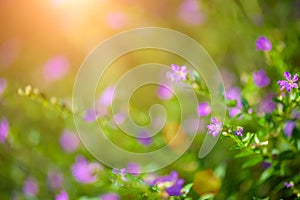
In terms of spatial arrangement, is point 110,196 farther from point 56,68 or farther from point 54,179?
point 56,68

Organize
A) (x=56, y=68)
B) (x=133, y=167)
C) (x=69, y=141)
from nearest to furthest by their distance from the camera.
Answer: (x=133, y=167) < (x=69, y=141) < (x=56, y=68)

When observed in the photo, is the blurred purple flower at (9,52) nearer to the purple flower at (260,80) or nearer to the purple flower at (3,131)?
the purple flower at (3,131)

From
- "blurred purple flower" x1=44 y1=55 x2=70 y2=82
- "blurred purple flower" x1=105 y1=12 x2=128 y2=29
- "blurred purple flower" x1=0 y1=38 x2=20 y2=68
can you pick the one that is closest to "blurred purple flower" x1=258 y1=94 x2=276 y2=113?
"blurred purple flower" x1=105 y1=12 x2=128 y2=29

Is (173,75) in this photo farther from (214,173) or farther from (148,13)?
(148,13)

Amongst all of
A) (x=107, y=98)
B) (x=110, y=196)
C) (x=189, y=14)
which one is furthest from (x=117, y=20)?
(x=110, y=196)

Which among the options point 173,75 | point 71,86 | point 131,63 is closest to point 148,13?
point 131,63

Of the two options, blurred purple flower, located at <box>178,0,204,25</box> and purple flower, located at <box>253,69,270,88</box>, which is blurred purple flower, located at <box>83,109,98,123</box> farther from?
blurred purple flower, located at <box>178,0,204,25</box>
